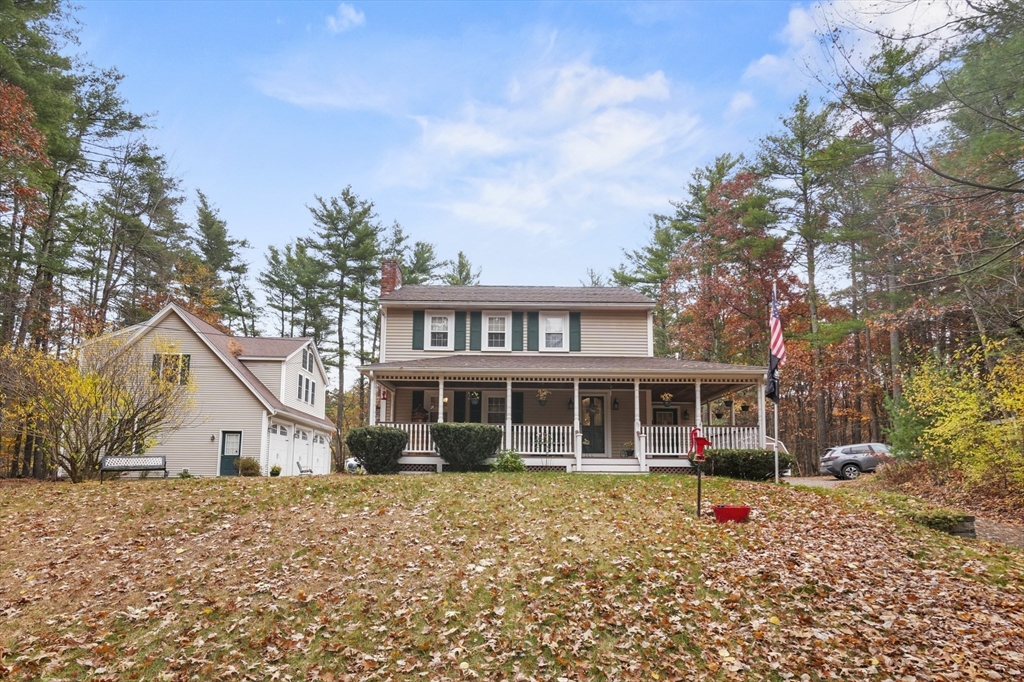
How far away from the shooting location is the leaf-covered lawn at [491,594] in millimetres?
6094

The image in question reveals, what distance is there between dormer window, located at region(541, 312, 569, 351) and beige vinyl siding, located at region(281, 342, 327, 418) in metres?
11.2

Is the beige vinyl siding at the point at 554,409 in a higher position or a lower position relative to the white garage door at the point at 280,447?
higher

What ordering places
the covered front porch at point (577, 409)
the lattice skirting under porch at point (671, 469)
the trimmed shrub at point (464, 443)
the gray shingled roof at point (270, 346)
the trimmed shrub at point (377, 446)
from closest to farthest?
the trimmed shrub at point (377, 446) → the trimmed shrub at point (464, 443) → the covered front porch at point (577, 409) → the lattice skirting under porch at point (671, 469) → the gray shingled roof at point (270, 346)

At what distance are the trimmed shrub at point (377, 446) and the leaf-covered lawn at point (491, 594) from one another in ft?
16.6

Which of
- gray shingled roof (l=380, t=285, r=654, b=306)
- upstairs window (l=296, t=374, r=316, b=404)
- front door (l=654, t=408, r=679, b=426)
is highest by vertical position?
gray shingled roof (l=380, t=285, r=654, b=306)

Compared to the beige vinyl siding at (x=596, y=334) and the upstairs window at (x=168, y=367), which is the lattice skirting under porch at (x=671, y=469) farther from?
the upstairs window at (x=168, y=367)

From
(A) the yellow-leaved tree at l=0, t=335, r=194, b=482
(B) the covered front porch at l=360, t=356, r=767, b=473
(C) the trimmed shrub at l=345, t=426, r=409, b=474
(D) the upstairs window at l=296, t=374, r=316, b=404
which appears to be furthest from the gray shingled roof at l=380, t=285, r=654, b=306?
(D) the upstairs window at l=296, t=374, r=316, b=404

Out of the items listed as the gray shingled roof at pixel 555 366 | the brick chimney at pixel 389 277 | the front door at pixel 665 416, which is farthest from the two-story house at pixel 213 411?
the front door at pixel 665 416

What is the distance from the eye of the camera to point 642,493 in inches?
491

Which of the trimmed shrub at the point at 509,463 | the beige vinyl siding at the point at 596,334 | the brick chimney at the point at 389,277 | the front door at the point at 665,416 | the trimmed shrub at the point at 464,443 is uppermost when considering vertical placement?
the brick chimney at the point at 389,277

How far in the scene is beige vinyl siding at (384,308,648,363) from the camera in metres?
20.5

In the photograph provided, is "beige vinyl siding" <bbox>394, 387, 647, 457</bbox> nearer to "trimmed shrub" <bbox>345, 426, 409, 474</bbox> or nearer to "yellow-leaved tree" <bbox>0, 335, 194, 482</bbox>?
"trimmed shrub" <bbox>345, 426, 409, 474</bbox>

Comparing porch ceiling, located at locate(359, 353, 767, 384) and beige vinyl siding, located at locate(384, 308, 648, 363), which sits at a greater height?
beige vinyl siding, located at locate(384, 308, 648, 363)

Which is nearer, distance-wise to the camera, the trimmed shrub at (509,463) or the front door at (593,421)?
the trimmed shrub at (509,463)
